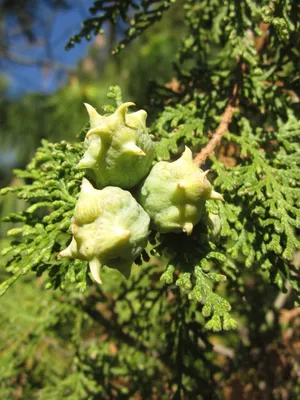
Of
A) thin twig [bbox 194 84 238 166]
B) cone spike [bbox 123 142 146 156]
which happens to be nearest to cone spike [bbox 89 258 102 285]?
cone spike [bbox 123 142 146 156]

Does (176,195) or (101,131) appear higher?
(101,131)

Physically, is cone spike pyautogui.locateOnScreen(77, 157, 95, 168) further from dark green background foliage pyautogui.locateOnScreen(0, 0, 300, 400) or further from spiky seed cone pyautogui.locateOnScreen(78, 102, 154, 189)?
dark green background foliage pyautogui.locateOnScreen(0, 0, 300, 400)

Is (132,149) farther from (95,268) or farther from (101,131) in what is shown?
(95,268)

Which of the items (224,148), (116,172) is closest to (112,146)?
(116,172)

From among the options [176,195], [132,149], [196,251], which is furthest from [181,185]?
[196,251]

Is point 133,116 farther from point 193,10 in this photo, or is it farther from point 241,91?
point 193,10
